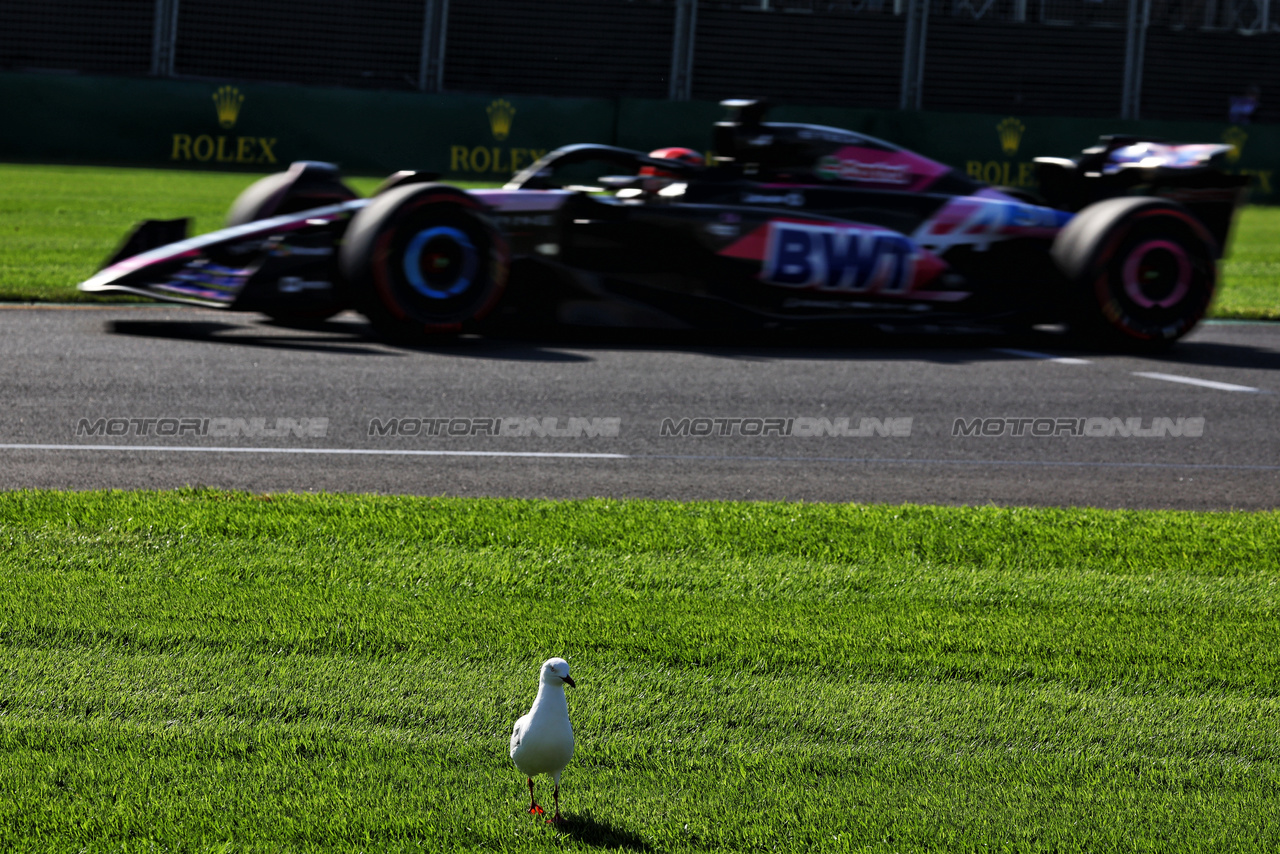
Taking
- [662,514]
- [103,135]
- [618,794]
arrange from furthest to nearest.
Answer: [103,135] < [662,514] < [618,794]

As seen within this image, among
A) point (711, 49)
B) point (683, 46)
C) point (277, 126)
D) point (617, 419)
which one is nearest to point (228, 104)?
point (277, 126)

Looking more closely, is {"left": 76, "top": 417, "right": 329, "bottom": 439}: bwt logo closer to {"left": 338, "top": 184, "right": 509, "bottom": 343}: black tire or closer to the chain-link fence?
{"left": 338, "top": 184, "right": 509, "bottom": 343}: black tire

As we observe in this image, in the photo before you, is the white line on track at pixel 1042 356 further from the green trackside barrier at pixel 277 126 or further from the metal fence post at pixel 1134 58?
the metal fence post at pixel 1134 58

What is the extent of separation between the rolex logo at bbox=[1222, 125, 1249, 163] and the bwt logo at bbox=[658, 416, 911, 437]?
2203 cm

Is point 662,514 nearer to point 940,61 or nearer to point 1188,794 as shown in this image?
point 1188,794

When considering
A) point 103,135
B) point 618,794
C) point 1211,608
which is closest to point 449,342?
point 1211,608

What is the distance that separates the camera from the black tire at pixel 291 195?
10.0 meters

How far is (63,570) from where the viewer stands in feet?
13.8

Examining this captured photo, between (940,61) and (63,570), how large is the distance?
87.7 ft

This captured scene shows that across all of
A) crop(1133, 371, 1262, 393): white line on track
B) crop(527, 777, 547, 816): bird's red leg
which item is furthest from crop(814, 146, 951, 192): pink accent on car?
crop(527, 777, 547, 816): bird's red leg

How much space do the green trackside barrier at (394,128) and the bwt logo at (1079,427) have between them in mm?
17618

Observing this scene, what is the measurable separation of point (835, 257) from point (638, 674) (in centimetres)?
632

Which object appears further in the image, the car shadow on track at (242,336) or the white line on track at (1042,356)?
the white line on track at (1042,356)

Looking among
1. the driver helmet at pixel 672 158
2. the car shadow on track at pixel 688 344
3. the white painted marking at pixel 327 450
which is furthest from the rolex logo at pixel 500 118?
the white painted marking at pixel 327 450
